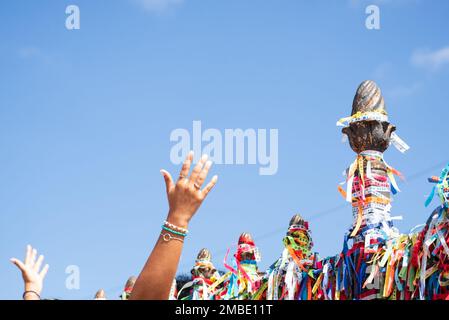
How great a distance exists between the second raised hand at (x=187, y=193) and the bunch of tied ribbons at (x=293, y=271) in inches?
Result: 218

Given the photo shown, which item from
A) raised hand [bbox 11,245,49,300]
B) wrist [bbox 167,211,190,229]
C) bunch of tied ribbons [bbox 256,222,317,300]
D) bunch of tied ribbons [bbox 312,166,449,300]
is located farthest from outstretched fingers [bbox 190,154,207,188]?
bunch of tied ribbons [bbox 256,222,317,300]

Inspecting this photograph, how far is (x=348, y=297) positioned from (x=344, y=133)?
1.83 meters

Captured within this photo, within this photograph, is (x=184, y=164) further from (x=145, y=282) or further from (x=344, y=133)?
(x=344, y=133)

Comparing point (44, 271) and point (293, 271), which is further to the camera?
point (293, 271)

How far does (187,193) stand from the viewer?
128 inches

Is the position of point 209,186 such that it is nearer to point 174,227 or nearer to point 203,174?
point 203,174

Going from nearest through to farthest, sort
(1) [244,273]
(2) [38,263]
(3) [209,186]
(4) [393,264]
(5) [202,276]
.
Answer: (3) [209,186], (2) [38,263], (4) [393,264], (1) [244,273], (5) [202,276]

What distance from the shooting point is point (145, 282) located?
315 cm

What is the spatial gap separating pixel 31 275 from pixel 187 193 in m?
0.81

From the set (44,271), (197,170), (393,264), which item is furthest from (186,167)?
(393,264)

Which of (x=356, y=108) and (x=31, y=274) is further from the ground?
(x=356, y=108)
